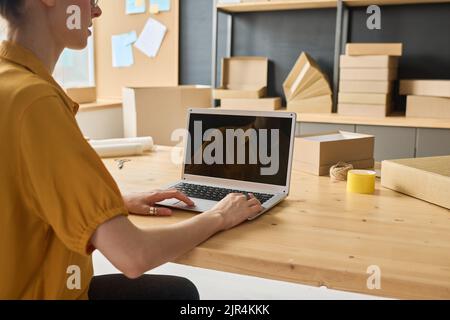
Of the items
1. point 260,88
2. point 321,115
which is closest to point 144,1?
point 260,88

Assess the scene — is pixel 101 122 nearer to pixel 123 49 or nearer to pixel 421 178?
pixel 123 49

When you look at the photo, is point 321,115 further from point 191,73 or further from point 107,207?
point 107,207

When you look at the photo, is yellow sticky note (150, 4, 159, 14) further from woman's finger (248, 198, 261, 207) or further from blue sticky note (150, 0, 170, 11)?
woman's finger (248, 198, 261, 207)

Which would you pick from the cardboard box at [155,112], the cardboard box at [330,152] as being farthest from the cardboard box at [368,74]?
the cardboard box at [330,152]

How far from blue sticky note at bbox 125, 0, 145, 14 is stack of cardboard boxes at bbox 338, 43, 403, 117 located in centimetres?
158

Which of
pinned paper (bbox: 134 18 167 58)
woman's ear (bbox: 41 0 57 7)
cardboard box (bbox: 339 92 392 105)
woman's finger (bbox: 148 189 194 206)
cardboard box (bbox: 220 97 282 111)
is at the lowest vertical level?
woman's finger (bbox: 148 189 194 206)

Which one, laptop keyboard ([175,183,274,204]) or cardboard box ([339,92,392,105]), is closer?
laptop keyboard ([175,183,274,204])

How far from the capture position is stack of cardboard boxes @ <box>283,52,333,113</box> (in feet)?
10.00

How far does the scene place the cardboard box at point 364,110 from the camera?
285cm

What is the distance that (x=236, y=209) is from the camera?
117 centimetres
